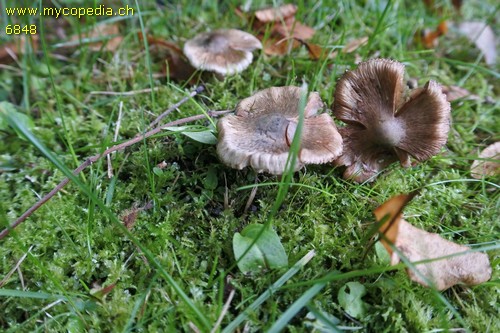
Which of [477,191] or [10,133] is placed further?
[10,133]

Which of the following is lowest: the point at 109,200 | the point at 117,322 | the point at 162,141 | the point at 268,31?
the point at 117,322

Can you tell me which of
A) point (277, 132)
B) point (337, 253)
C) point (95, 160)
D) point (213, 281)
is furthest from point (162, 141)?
point (337, 253)

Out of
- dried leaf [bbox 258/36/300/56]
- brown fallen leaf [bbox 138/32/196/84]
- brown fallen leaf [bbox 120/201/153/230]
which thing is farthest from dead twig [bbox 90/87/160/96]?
brown fallen leaf [bbox 120/201/153/230]

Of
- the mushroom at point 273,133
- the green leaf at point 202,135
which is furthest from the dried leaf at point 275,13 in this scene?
the green leaf at point 202,135

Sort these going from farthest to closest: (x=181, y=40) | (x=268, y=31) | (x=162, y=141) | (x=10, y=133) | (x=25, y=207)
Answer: (x=181, y=40)
(x=268, y=31)
(x=10, y=133)
(x=162, y=141)
(x=25, y=207)

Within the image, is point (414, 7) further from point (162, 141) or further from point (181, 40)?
point (162, 141)

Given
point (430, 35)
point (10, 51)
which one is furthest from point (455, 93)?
point (10, 51)

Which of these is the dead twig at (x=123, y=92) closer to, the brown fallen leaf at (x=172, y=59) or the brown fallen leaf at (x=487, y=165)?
the brown fallen leaf at (x=172, y=59)
